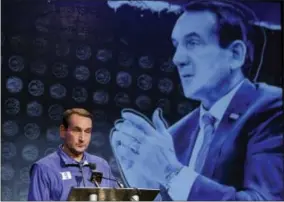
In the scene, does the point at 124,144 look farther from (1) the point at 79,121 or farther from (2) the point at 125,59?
(1) the point at 79,121

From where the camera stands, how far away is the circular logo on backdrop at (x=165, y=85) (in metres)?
4.98

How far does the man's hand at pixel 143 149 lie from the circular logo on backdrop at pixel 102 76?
0.28m

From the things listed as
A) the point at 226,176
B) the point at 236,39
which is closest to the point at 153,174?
the point at 226,176

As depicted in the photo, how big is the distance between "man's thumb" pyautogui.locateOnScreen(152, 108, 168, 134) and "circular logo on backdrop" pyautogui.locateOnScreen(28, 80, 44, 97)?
2.88 feet

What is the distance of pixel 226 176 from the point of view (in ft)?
16.3

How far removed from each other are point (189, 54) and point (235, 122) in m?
0.64

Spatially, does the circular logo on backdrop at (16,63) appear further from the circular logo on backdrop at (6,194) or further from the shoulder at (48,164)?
the shoulder at (48,164)

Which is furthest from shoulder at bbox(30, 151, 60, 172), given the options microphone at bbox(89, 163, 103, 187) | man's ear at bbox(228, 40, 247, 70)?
man's ear at bbox(228, 40, 247, 70)

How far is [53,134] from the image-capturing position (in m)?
4.82

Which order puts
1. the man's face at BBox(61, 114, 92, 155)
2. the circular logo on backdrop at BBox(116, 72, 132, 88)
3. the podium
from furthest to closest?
the circular logo on backdrop at BBox(116, 72, 132, 88) → the man's face at BBox(61, 114, 92, 155) → the podium

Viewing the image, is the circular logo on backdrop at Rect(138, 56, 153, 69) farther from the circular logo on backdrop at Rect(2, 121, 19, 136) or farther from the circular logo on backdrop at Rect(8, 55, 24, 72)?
the circular logo on backdrop at Rect(2, 121, 19, 136)

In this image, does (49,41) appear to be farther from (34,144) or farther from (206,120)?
(206,120)

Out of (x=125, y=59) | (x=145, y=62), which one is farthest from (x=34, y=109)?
(x=145, y=62)

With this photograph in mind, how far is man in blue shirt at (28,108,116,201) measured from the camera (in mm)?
3684
